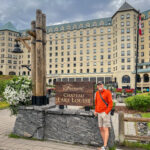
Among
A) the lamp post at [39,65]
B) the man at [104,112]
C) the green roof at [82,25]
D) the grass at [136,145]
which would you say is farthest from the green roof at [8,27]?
the grass at [136,145]

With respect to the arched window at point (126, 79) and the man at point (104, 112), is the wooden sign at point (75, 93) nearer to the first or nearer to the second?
the man at point (104, 112)

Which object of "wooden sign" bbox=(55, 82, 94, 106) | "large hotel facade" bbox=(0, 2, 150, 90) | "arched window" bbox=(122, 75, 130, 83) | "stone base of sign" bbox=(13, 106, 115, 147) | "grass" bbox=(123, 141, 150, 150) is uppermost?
"large hotel facade" bbox=(0, 2, 150, 90)

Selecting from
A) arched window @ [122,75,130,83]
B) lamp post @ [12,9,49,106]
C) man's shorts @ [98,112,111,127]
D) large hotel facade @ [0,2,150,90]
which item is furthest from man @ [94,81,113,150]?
arched window @ [122,75,130,83]

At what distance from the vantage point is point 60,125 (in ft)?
17.7

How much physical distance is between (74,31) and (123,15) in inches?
943

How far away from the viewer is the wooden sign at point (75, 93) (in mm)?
5254

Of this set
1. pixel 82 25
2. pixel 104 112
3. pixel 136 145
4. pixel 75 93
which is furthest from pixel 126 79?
pixel 104 112

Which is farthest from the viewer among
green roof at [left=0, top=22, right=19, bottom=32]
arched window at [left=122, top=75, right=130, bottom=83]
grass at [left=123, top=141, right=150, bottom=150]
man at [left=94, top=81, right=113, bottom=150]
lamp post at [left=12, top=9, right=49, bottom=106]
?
green roof at [left=0, top=22, right=19, bottom=32]

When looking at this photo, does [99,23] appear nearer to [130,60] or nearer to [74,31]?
[74,31]

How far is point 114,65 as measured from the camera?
58.8m

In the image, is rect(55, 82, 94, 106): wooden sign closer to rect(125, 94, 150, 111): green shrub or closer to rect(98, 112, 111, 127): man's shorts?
rect(98, 112, 111, 127): man's shorts

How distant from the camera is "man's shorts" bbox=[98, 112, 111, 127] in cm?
443

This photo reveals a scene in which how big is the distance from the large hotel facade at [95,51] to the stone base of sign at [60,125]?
49920mm

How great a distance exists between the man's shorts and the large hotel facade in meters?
50.1
